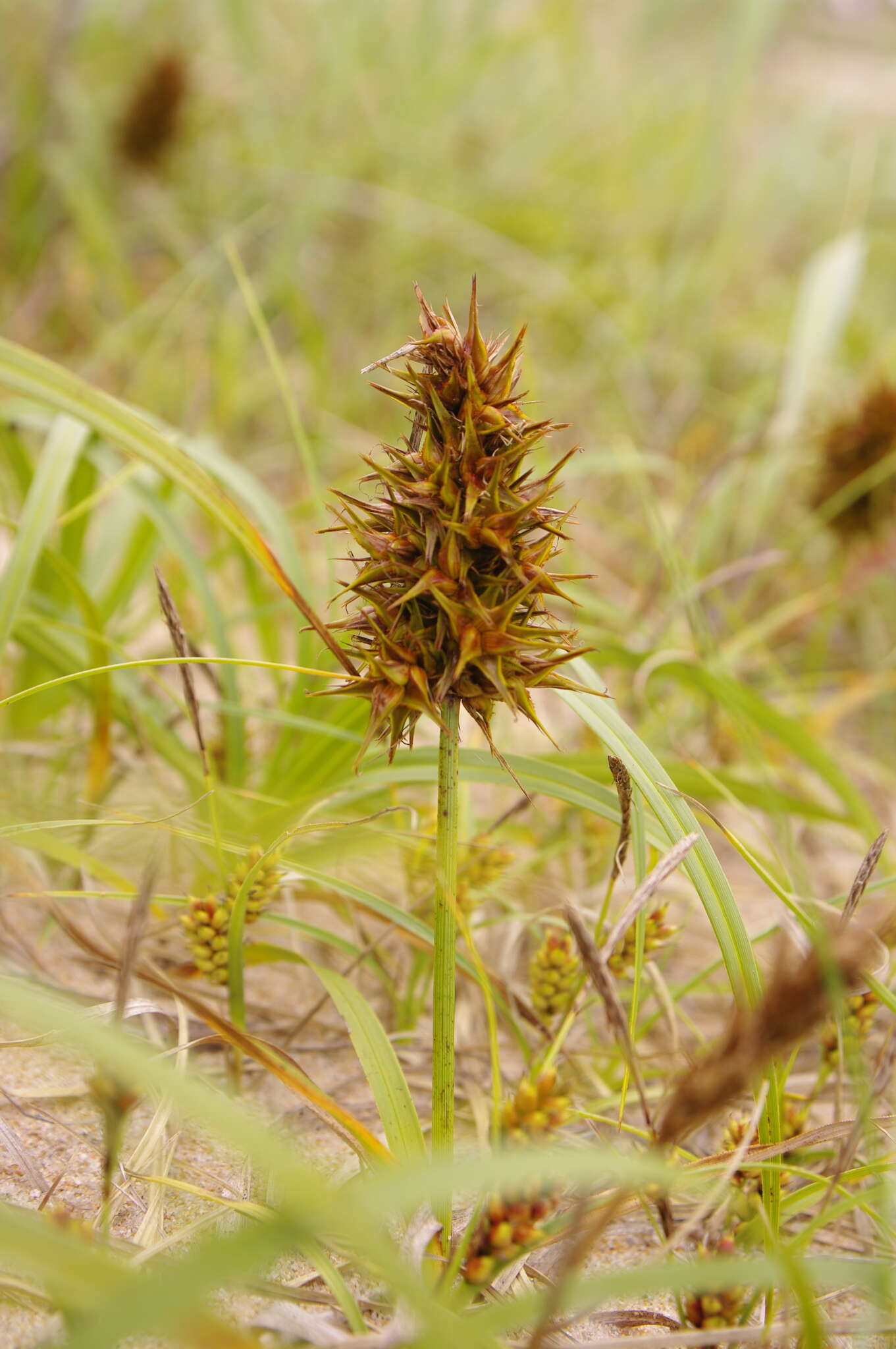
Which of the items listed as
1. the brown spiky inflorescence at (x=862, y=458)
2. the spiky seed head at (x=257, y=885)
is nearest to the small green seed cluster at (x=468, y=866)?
the spiky seed head at (x=257, y=885)

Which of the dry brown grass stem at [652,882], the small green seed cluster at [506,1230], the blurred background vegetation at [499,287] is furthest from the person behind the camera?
the blurred background vegetation at [499,287]

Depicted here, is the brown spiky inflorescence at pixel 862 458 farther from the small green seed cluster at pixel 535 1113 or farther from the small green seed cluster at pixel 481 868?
the small green seed cluster at pixel 535 1113

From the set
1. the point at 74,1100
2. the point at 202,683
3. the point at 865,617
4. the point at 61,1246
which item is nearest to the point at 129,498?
the point at 202,683

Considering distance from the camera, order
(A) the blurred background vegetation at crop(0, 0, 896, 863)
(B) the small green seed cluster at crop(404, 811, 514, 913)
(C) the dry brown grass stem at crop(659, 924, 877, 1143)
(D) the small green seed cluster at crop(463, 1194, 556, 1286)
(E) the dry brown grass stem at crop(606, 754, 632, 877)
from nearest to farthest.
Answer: (C) the dry brown grass stem at crop(659, 924, 877, 1143), (D) the small green seed cluster at crop(463, 1194, 556, 1286), (E) the dry brown grass stem at crop(606, 754, 632, 877), (B) the small green seed cluster at crop(404, 811, 514, 913), (A) the blurred background vegetation at crop(0, 0, 896, 863)

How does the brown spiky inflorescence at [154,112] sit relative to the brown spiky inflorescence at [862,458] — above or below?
above

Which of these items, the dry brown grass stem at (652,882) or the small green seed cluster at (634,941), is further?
the small green seed cluster at (634,941)

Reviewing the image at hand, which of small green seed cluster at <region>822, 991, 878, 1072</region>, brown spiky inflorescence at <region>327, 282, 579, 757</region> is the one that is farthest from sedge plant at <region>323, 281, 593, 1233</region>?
small green seed cluster at <region>822, 991, 878, 1072</region>

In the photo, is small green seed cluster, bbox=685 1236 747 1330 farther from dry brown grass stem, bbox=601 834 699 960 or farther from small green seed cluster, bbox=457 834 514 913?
small green seed cluster, bbox=457 834 514 913
